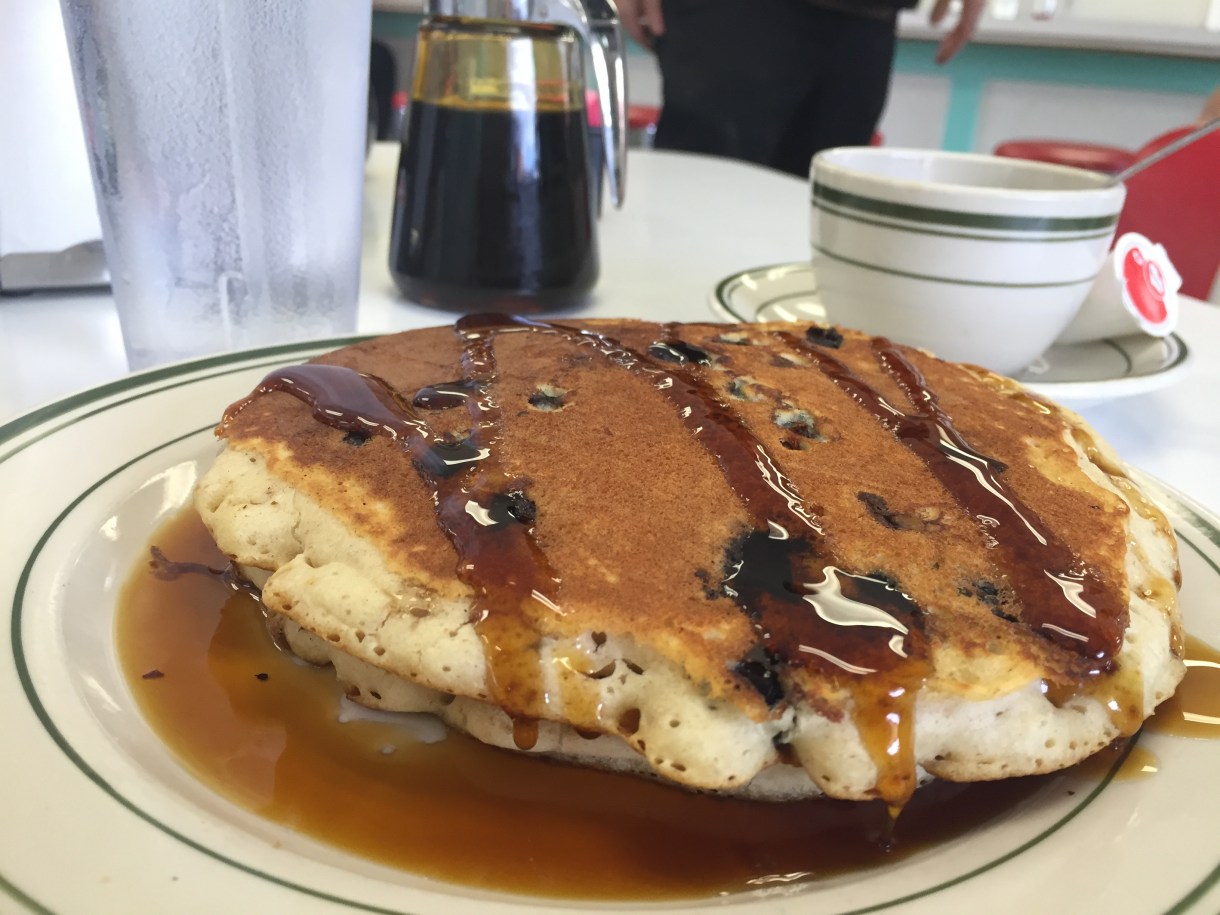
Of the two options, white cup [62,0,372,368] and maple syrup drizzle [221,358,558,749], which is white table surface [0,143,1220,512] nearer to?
white cup [62,0,372,368]

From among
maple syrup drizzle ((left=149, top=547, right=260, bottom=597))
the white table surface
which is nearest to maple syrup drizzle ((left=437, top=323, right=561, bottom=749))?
maple syrup drizzle ((left=149, top=547, right=260, bottom=597))

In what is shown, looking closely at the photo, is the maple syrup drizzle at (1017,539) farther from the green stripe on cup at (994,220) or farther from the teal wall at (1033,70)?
the teal wall at (1033,70)

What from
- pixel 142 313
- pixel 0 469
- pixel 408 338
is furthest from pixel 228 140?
pixel 0 469

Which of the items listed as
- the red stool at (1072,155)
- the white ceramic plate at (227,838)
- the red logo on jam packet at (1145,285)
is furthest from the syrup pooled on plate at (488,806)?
the red stool at (1072,155)

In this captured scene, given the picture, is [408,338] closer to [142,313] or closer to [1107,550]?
[142,313]

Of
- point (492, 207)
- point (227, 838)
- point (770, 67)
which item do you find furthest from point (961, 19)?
point (227, 838)

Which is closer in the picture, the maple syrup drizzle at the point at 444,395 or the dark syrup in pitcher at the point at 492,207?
the maple syrup drizzle at the point at 444,395
